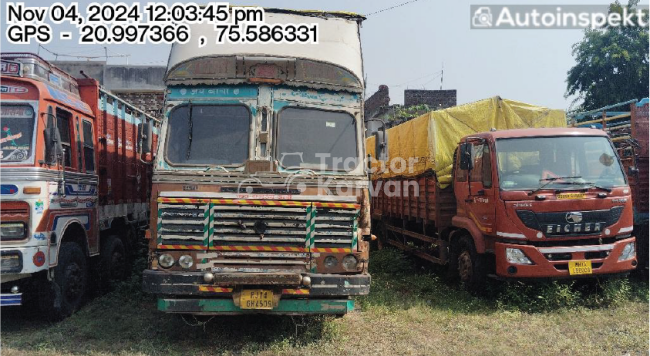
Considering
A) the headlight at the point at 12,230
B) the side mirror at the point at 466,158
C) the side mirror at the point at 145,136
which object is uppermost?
the side mirror at the point at 145,136

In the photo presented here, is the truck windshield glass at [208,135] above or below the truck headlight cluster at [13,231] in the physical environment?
above

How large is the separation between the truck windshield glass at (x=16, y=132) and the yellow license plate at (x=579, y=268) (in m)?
6.83

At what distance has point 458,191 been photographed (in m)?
8.00

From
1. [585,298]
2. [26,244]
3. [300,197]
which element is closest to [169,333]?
[26,244]

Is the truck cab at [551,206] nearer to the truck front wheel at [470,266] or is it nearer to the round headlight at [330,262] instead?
the truck front wheel at [470,266]

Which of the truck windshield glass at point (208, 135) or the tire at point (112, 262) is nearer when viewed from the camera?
the truck windshield glass at point (208, 135)

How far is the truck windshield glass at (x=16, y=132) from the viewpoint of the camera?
19.0 feet

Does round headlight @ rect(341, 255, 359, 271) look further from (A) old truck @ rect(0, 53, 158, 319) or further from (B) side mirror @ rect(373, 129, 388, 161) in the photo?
(A) old truck @ rect(0, 53, 158, 319)

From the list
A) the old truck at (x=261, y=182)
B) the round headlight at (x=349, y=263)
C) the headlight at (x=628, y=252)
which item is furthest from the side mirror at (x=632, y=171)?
the round headlight at (x=349, y=263)

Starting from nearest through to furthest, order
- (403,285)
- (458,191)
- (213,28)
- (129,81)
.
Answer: (213,28) < (458,191) < (403,285) < (129,81)

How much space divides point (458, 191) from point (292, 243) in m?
3.69

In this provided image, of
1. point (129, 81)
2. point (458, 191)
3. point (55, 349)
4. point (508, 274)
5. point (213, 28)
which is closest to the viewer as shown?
point (55, 349)

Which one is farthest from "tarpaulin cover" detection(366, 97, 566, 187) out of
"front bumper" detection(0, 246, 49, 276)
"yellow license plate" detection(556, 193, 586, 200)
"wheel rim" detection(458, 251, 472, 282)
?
"front bumper" detection(0, 246, 49, 276)

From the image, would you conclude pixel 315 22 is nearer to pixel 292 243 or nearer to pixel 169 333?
pixel 292 243
